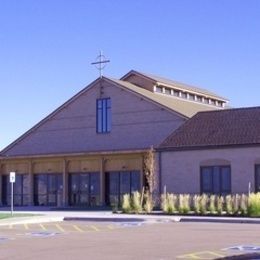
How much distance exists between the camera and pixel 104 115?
50.7 metres

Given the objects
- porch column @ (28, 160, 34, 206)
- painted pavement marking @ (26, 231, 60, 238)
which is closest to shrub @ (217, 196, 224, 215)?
painted pavement marking @ (26, 231, 60, 238)

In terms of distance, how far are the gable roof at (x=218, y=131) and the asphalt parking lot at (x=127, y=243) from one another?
54.8 feet

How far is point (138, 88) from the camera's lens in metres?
51.9

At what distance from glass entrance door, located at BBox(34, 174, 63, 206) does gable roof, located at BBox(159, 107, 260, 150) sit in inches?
392

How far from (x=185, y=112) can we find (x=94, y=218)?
1798 centimetres

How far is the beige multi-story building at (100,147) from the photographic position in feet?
155

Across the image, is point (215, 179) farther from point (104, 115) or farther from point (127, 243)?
point (127, 243)

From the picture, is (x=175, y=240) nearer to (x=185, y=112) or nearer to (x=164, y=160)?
(x=164, y=160)

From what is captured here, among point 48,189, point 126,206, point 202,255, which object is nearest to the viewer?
point 202,255

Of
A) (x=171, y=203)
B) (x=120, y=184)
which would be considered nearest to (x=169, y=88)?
(x=120, y=184)

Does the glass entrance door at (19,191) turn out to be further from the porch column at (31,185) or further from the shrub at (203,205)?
the shrub at (203,205)

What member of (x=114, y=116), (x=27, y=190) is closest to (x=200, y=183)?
(x=114, y=116)

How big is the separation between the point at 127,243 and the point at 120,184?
27964 mm

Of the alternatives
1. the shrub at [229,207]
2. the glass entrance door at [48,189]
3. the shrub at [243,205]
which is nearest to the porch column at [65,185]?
the glass entrance door at [48,189]
